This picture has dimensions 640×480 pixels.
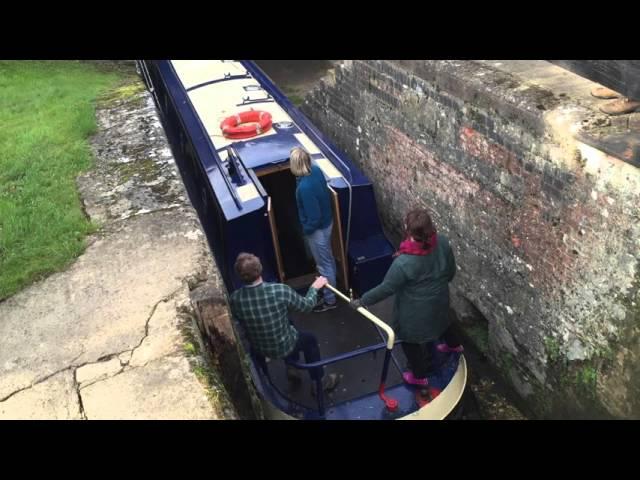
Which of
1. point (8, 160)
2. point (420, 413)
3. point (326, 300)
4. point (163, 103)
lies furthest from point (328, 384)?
point (163, 103)

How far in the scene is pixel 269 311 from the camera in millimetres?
3861

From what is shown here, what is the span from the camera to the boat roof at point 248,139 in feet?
19.9

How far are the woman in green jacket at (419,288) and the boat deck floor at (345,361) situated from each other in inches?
17.1

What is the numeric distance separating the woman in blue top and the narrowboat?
270 millimetres

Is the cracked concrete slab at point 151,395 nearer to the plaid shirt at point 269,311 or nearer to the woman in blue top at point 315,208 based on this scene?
the plaid shirt at point 269,311

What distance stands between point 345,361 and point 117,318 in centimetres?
254

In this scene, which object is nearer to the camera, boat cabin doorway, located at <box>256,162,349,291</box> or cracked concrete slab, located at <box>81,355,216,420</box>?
cracked concrete slab, located at <box>81,355,216,420</box>

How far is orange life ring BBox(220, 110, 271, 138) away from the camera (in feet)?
22.9

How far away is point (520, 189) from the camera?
190 inches

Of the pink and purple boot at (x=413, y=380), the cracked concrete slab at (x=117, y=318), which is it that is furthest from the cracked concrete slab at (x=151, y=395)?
the pink and purple boot at (x=413, y=380)

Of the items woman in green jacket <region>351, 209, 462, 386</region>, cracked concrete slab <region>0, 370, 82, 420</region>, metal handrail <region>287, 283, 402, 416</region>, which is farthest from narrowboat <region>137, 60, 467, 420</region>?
cracked concrete slab <region>0, 370, 82, 420</region>

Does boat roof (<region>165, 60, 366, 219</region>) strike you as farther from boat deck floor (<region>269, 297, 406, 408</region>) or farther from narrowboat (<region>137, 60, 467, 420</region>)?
boat deck floor (<region>269, 297, 406, 408</region>)

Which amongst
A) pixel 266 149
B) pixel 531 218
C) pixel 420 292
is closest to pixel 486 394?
pixel 531 218

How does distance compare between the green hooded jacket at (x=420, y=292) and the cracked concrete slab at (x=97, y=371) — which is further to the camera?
the green hooded jacket at (x=420, y=292)
